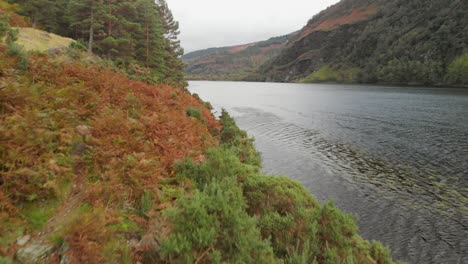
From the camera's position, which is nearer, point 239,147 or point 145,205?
point 145,205

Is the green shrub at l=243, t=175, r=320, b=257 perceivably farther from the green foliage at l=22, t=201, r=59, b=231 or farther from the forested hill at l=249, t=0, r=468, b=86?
the forested hill at l=249, t=0, r=468, b=86

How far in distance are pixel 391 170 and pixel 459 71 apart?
320 feet

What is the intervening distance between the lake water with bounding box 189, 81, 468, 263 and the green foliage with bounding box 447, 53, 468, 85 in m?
64.0

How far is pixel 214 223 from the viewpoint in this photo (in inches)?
232

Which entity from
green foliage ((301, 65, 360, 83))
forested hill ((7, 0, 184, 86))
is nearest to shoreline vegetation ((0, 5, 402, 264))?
forested hill ((7, 0, 184, 86))

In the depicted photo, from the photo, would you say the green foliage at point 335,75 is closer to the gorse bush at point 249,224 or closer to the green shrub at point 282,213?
the green shrub at point 282,213

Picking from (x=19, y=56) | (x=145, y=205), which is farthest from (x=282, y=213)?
(x=19, y=56)

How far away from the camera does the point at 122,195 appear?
21.1 feet

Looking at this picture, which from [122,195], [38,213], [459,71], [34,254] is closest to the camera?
[34,254]

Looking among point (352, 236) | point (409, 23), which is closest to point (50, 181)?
point (352, 236)

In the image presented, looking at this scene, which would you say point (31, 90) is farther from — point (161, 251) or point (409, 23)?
point (409, 23)

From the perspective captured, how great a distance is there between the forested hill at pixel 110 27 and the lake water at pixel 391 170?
14737 millimetres

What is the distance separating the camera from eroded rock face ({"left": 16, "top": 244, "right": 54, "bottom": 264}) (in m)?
4.39

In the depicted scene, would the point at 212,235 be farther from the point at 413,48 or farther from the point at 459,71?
the point at 413,48
